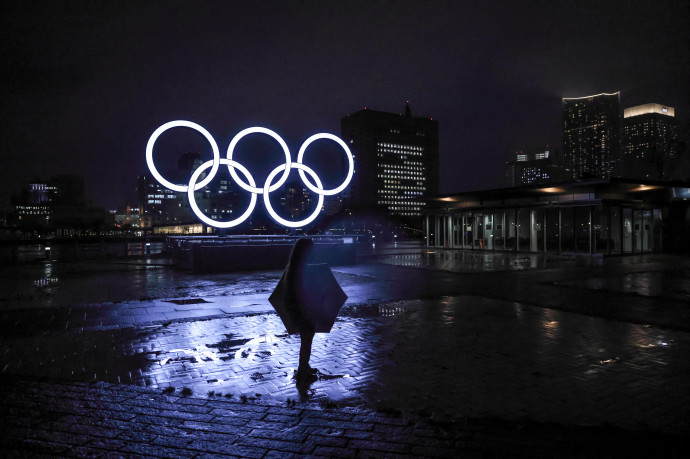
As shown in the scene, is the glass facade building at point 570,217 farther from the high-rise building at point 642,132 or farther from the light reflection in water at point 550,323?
the high-rise building at point 642,132

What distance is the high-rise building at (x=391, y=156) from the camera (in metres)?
166

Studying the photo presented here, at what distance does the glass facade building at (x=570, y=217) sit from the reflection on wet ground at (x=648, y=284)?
8.39 m

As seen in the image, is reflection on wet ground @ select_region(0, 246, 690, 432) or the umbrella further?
the umbrella

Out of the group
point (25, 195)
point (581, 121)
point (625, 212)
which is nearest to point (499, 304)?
point (625, 212)

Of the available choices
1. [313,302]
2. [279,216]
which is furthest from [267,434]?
[279,216]

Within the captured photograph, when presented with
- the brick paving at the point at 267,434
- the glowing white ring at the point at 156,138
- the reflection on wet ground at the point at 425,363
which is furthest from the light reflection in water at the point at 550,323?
the glowing white ring at the point at 156,138

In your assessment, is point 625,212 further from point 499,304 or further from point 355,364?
point 355,364

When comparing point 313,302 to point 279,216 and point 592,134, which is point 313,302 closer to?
point 279,216

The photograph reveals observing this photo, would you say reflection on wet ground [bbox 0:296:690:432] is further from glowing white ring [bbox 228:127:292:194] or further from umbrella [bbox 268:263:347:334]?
glowing white ring [bbox 228:127:292:194]

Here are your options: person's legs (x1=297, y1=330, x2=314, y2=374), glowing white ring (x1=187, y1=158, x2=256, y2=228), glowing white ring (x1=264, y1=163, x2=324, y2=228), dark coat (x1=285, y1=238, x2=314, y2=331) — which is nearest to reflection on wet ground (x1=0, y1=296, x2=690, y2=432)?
person's legs (x1=297, y1=330, x2=314, y2=374)

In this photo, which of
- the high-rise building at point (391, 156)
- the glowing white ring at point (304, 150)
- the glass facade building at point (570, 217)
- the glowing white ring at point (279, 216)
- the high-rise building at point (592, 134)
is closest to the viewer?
the glowing white ring at point (279, 216)

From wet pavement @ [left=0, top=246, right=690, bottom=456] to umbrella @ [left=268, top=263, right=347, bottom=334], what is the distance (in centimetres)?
64

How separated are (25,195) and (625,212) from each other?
597 feet

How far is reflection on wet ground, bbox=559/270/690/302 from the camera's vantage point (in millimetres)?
10797
